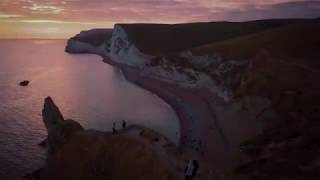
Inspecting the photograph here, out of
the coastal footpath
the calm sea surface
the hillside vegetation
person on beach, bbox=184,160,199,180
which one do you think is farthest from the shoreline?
the hillside vegetation

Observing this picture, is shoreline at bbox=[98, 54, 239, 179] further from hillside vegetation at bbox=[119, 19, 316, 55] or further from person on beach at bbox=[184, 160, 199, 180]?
hillside vegetation at bbox=[119, 19, 316, 55]

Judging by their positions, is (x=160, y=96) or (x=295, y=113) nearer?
(x=295, y=113)

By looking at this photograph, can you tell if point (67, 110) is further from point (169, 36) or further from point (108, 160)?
point (169, 36)

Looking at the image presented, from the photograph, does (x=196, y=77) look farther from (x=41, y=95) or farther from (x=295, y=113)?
(x=295, y=113)

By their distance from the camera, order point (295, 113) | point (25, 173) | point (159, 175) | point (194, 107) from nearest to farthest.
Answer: point (159, 175), point (295, 113), point (25, 173), point (194, 107)

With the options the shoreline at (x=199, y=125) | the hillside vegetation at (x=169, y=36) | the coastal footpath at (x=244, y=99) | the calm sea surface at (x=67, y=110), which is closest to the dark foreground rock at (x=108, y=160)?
the coastal footpath at (x=244, y=99)

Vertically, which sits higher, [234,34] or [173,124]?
[234,34]

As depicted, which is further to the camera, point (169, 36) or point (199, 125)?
point (169, 36)

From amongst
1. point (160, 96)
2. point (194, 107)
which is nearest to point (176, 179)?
point (194, 107)

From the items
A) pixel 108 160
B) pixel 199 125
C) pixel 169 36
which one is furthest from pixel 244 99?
pixel 169 36
